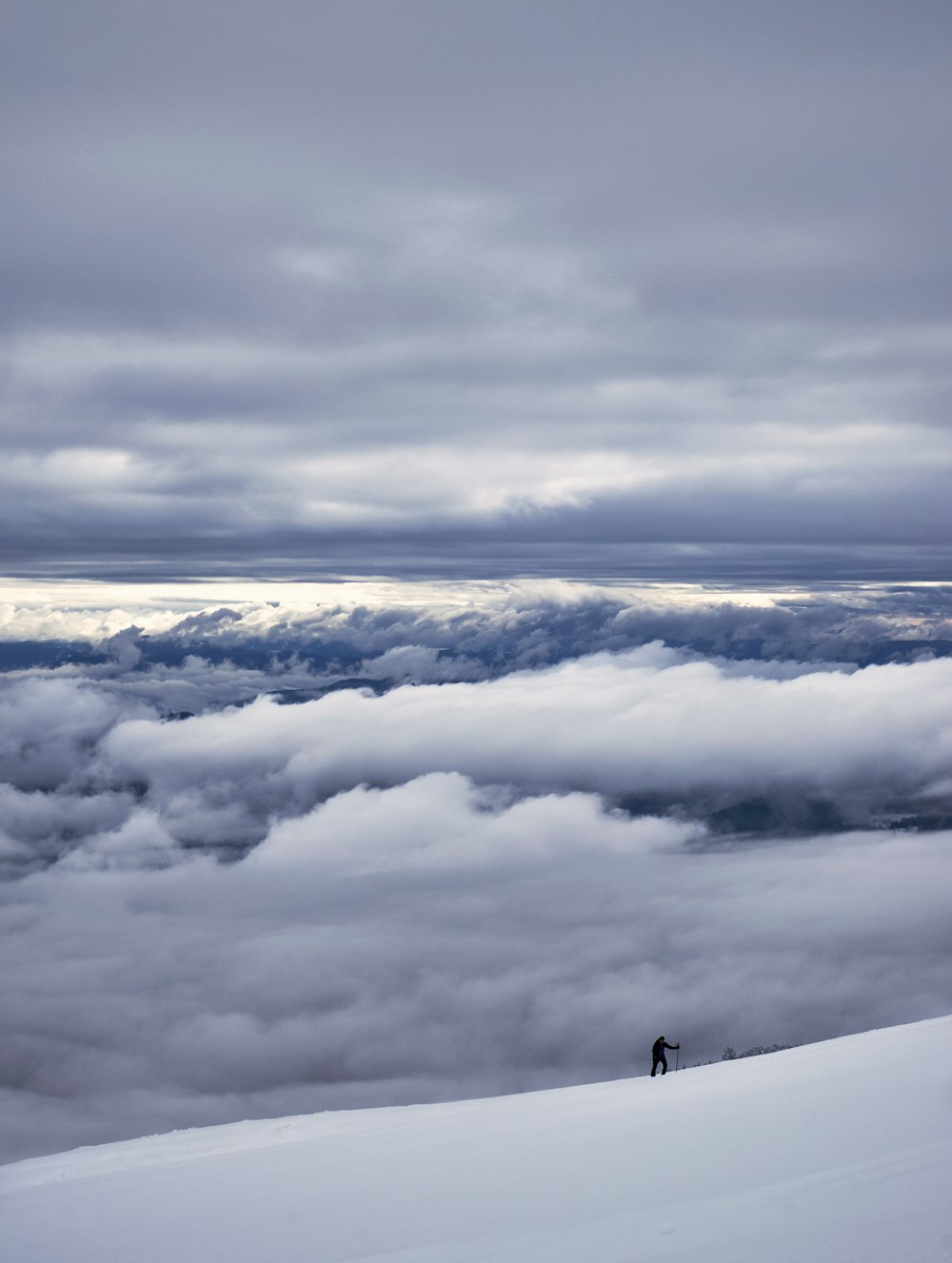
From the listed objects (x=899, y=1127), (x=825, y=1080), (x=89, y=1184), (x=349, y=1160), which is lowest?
(x=89, y=1184)

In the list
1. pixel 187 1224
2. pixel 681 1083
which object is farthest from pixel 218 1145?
pixel 681 1083

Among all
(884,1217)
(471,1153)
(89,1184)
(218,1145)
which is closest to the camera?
(884,1217)

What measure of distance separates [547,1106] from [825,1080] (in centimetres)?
802

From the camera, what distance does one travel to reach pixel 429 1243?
16.3 meters

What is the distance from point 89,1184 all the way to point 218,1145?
255 inches

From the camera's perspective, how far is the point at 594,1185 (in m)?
18.0

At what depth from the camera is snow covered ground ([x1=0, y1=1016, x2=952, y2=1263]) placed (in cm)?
1476

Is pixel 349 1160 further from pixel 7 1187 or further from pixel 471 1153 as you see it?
pixel 7 1187

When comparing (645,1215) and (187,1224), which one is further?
(187,1224)

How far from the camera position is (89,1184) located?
79.4 feet

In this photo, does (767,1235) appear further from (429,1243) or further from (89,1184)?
(89,1184)

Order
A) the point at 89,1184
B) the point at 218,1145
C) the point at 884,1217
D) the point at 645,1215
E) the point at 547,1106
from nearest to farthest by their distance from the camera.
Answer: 1. the point at 884,1217
2. the point at 645,1215
3. the point at 89,1184
4. the point at 547,1106
5. the point at 218,1145

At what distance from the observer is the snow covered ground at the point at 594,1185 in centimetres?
1476

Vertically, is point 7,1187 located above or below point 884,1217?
below
